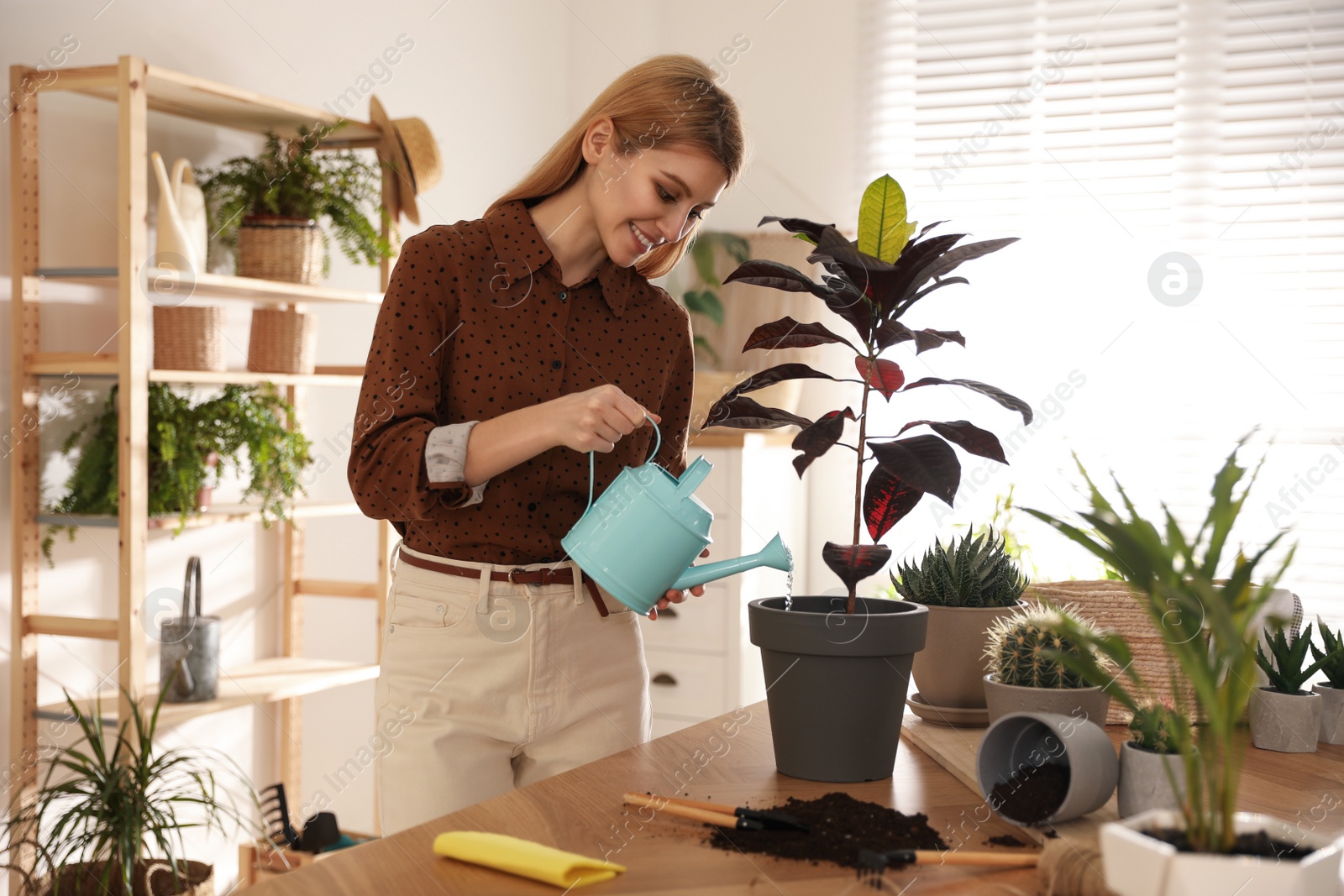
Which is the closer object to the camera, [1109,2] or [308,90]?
[308,90]

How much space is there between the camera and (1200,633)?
2.30 ft

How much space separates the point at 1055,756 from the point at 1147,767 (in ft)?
0.24

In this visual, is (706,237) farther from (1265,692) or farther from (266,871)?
(1265,692)

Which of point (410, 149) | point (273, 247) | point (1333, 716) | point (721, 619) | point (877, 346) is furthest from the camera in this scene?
point (721, 619)

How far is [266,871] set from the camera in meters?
2.31

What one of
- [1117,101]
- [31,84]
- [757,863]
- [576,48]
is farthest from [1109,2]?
[757,863]

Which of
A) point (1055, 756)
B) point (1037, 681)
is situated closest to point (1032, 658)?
point (1037, 681)

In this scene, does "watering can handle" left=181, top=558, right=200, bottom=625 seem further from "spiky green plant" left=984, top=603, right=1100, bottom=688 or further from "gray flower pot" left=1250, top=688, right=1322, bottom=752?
"gray flower pot" left=1250, top=688, right=1322, bottom=752

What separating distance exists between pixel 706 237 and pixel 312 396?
4.57 feet

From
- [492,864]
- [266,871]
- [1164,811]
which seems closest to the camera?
[1164,811]

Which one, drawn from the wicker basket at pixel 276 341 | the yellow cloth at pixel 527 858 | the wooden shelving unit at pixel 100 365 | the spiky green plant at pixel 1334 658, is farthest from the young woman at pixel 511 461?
the wicker basket at pixel 276 341

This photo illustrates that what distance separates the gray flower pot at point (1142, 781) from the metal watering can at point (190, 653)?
1.90 m

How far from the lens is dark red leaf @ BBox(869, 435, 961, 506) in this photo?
102 centimetres

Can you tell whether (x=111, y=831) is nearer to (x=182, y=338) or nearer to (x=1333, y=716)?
(x=182, y=338)
